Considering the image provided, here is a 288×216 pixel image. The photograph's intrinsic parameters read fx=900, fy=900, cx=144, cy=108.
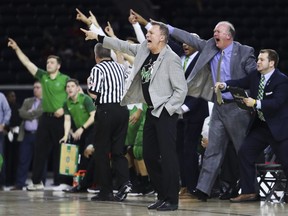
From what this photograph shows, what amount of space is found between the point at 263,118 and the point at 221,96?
0.54 meters

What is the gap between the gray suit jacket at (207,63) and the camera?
1048cm

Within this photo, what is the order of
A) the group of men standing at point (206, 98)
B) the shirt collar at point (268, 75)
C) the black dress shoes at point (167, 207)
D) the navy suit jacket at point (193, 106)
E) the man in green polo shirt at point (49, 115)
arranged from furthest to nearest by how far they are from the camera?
the man in green polo shirt at point (49, 115)
the navy suit jacket at point (193, 106)
the shirt collar at point (268, 75)
the group of men standing at point (206, 98)
the black dress shoes at point (167, 207)

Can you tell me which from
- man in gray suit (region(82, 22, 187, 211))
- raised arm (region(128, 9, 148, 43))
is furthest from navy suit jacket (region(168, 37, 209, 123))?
man in gray suit (region(82, 22, 187, 211))

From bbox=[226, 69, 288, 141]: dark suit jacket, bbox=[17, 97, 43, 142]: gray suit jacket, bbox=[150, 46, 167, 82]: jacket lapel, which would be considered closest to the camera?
bbox=[150, 46, 167, 82]: jacket lapel

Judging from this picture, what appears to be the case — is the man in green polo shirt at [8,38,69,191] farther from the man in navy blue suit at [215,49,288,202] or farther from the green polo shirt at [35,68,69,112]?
the man in navy blue suit at [215,49,288,202]

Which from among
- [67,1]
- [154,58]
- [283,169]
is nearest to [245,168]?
[283,169]

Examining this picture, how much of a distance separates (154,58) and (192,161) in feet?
6.50

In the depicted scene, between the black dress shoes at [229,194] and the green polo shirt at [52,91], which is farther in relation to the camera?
the green polo shirt at [52,91]

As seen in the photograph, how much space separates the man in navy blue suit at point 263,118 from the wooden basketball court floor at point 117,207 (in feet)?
1.25

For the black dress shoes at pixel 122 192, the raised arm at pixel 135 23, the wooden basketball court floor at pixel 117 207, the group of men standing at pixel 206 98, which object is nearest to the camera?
the wooden basketball court floor at pixel 117 207

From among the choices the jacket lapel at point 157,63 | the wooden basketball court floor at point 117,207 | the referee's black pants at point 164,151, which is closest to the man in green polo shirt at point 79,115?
the wooden basketball court floor at point 117,207

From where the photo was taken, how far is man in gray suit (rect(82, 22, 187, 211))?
9.24m

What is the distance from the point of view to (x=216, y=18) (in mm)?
21078

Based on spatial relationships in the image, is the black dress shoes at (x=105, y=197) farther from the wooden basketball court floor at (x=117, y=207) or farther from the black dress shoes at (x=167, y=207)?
the black dress shoes at (x=167, y=207)
